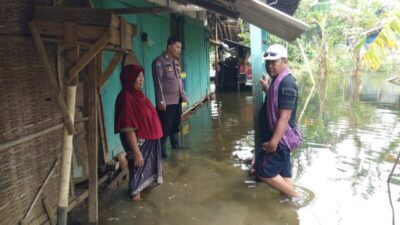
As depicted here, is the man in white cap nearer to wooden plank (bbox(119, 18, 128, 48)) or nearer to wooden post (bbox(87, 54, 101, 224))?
wooden plank (bbox(119, 18, 128, 48))

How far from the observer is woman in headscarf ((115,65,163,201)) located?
418 cm

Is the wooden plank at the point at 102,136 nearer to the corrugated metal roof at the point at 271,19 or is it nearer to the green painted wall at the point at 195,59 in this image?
the corrugated metal roof at the point at 271,19

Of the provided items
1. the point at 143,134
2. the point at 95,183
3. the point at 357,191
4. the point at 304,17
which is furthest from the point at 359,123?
the point at 304,17

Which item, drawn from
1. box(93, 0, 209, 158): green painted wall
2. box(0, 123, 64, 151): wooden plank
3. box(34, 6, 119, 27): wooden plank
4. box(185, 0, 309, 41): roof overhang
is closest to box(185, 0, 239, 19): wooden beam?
box(185, 0, 309, 41): roof overhang

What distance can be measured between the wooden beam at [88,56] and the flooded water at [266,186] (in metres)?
1.72

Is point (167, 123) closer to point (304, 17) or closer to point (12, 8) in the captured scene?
point (12, 8)

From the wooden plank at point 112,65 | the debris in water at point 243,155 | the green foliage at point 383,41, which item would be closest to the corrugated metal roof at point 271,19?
the wooden plank at point 112,65

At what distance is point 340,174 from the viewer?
550 cm

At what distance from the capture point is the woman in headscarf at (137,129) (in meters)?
Answer: 4.18

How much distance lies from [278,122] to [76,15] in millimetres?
2299

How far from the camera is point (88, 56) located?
308 centimetres

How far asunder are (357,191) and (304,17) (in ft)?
58.4

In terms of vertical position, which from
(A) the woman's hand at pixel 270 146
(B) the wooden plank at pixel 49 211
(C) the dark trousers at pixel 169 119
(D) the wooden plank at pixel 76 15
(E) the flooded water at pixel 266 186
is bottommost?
(E) the flooded water at pixel 266 186

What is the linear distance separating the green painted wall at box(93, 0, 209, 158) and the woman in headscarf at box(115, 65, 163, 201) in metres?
0.95
